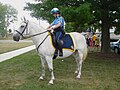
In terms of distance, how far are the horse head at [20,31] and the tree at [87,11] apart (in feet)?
11.3

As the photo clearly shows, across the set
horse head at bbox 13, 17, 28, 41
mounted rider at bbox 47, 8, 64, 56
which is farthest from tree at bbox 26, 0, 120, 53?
horse head at bbox 13, 17, 28, 41

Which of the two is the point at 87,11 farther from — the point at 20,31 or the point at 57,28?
the point at 20,31

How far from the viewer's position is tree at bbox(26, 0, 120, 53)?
34.3ft

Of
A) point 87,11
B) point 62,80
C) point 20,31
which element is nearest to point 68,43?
point 62,80

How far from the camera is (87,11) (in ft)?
34.1

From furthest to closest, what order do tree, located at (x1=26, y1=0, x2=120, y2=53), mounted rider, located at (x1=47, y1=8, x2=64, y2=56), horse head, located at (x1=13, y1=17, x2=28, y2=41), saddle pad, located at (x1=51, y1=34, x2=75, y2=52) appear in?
tree, located at (x1=26, y1=0, x2=120, y2=53) → saddle pad, located at (x1=51, y1=34, x2=75, y2=52) → mounted rider, located at (x1=47, y1=8, x2=64, y2=56) → horse head, located at (x1=13, y1=17, x2=28, y2=41)

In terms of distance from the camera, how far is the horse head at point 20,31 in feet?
23.4

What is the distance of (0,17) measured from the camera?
228 feet

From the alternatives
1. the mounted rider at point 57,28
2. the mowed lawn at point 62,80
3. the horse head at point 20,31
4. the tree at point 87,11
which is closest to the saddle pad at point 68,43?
the mounted rider at point 57,28

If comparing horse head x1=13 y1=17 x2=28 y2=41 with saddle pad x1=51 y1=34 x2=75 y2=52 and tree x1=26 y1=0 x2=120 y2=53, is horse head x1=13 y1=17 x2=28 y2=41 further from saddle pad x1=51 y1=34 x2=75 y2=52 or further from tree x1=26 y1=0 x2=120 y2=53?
tree x1=26 y1=0 x2=120 y2=53

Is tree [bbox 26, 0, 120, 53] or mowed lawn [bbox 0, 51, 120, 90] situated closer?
mowed lawn [bbox 0, 51, 120, 90]

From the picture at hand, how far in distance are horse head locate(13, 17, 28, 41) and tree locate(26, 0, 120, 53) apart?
11.3 feet

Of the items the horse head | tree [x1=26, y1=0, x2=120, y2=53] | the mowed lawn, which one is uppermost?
tree [x1=26, y1=0, x2=120, y2=53]

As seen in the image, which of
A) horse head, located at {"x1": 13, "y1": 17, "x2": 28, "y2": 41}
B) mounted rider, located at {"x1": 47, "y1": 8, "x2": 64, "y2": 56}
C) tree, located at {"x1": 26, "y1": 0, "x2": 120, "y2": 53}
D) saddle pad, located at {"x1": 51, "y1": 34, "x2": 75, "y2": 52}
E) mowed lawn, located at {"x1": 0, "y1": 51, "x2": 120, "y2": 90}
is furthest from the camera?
tree, located at {"x1": 26, "y1": 0, "x2": 120, "y2": 53}
